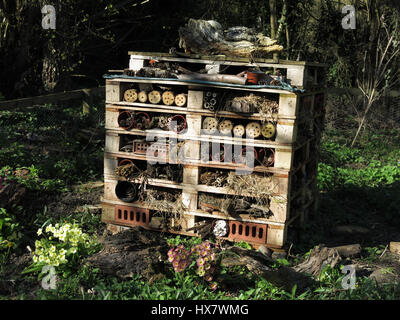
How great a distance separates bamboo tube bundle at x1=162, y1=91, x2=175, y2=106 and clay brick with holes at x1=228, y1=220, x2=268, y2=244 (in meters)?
1.51

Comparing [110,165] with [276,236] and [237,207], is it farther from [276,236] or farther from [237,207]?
[276,236]

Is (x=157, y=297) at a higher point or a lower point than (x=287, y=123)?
lower

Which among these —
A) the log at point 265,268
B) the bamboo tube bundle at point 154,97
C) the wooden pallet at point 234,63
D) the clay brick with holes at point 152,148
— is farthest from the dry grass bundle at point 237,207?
the wooden pallet at point 234,63

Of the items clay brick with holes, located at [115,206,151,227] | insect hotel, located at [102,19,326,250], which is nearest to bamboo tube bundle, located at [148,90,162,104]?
insect hotel, located at [102,19,326,250]

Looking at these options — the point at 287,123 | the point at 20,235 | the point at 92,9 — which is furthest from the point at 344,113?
the point at 20,235

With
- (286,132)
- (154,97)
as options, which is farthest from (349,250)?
(154,97)

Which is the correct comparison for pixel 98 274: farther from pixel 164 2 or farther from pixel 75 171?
pixel 164 2

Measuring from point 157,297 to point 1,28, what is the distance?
8.71m

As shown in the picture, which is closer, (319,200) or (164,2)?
(319,200)

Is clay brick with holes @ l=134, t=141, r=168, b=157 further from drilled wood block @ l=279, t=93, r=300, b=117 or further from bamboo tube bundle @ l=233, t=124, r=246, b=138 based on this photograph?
drilled wood block @ l=279, t=93, r=300, b=117

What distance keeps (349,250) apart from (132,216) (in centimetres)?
261

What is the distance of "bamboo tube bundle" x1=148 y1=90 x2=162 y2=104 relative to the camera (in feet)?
18.9

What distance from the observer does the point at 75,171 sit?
802 centimetres
